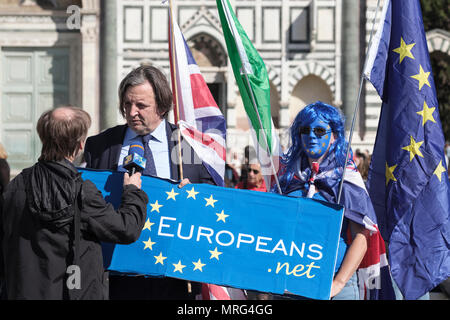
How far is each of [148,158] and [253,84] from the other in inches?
31.2

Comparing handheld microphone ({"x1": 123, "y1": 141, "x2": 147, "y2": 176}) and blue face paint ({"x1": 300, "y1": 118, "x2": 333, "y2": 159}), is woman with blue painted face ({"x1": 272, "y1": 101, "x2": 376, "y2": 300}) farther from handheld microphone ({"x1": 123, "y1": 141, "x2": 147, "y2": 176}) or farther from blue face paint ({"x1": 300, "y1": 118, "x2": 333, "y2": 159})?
handheld microphone ({"x1": 123, "y1": 141, "x2": 147, "y2": 176})

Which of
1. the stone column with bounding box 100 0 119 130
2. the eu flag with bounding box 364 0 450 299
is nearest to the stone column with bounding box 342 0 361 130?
the stone column with bounding box 100 0 119 130

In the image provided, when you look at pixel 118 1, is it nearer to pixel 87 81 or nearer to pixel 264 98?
pixel 87 81

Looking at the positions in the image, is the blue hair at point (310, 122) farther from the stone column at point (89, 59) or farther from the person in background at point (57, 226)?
the stone column at point (89, 59)

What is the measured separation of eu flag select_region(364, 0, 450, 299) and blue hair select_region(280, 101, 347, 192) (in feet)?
1.62

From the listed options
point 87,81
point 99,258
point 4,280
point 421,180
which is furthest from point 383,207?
point 87,81

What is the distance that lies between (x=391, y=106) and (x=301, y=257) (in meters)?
1.14

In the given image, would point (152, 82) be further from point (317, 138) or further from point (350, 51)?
point (350, 51)

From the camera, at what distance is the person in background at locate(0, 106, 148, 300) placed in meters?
2.54

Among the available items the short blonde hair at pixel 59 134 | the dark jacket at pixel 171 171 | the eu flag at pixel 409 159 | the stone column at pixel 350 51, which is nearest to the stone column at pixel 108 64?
the stone column at pixel 350 51

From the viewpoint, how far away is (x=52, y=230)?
8.40 ft

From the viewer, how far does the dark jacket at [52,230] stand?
2541 millimetres

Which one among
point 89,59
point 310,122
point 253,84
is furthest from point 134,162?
point 89,59

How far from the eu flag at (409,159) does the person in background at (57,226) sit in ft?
5.22
